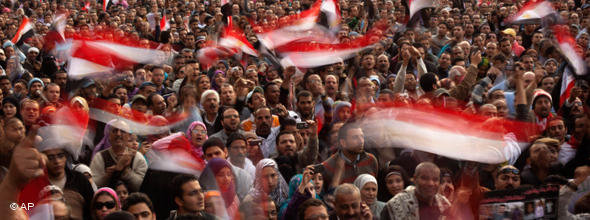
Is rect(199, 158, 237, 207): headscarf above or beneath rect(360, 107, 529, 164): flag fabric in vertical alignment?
beneath

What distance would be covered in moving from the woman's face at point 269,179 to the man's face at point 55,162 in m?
1.48

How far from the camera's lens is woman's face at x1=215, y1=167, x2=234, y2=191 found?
5031 millimetres

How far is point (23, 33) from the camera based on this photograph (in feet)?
41.9

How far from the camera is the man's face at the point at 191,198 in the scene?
Answer: 14.6 feet

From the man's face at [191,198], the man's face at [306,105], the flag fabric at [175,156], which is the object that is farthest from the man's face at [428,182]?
the man's face at [306,105]

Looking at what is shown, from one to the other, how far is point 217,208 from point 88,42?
17.8 feet

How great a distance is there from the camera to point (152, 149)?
5.96 metres

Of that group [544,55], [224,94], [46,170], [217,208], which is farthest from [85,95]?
[544,55]

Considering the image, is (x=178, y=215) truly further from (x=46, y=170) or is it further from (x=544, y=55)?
(x=544, y=55)

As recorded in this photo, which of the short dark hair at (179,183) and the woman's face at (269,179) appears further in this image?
the woman's face at (269,179)

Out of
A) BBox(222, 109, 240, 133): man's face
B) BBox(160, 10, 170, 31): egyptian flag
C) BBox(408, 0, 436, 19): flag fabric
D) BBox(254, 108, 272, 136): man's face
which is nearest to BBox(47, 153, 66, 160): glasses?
BBox(222, 109, 240, 133): man's face

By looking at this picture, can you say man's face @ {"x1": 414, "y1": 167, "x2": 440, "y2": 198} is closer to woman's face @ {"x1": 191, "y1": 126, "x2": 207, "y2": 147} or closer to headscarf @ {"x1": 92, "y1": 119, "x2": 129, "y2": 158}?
woman's face @ {"x1": 191, "y1": 126, "x2": 207, "y2": 147}

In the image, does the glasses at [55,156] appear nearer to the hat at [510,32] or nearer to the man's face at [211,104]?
the man's face at [211,104]

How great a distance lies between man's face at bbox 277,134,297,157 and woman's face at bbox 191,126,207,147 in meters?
0.67
